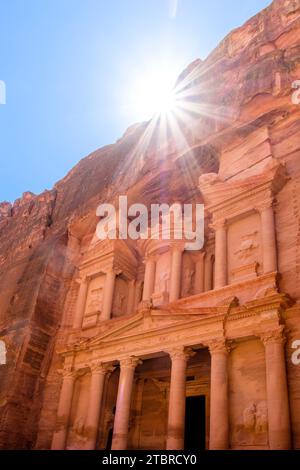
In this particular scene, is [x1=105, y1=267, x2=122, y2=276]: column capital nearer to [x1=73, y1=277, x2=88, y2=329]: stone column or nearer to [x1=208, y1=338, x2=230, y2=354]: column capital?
[x1=73, y1=277, x2=88, y2=329]: stone column

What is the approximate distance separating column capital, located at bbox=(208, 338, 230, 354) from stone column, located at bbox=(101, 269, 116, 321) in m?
7.13

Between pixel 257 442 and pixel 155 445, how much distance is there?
5.67m

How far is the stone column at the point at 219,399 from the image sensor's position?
37.7ft

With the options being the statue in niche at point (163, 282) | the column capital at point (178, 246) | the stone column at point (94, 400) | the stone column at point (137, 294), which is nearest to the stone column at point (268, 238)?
the column capital at point (178, 246)

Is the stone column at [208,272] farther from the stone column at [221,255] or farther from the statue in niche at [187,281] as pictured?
the stone column at [221,255]

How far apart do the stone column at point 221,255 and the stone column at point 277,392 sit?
321 centimetres

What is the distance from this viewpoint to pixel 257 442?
36.9ft

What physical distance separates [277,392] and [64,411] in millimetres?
9530

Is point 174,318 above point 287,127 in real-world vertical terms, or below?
below

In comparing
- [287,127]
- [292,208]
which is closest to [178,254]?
[292,208]

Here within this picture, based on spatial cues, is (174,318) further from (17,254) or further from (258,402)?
(17,254)

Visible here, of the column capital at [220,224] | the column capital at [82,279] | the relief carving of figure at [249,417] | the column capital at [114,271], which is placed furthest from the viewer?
the column capital at [82,279]

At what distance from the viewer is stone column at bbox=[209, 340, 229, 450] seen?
37.7 feet

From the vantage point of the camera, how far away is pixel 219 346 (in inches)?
503
